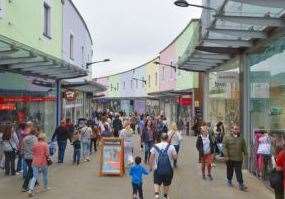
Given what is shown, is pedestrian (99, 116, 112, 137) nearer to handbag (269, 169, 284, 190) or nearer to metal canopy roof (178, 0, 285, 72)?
metal canopy roof (178, 0, 285, 72)

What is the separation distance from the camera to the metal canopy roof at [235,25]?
14345 mm

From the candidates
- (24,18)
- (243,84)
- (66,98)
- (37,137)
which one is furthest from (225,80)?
(66,98)

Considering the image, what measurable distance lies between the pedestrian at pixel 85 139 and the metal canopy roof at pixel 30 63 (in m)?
2.45

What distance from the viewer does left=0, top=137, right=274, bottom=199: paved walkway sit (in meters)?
15.9

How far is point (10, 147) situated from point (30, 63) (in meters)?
4.20

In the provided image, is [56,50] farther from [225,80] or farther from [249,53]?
[249,53]

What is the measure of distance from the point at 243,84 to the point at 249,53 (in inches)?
44.4

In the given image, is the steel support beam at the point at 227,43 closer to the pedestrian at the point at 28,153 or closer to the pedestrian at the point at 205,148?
the pedestrian at the point at 205,148

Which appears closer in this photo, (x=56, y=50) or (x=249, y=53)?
(x=249, y=53)

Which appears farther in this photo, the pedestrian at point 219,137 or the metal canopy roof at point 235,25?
the pedestrian at point 219,137

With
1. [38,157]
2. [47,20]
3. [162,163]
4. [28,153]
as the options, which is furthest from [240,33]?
[47,20]

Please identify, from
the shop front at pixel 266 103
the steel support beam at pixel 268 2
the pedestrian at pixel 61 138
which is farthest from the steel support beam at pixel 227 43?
the pedestrian at pixel 61 138

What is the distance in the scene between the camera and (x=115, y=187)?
17438mm

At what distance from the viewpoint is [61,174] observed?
20.3m
